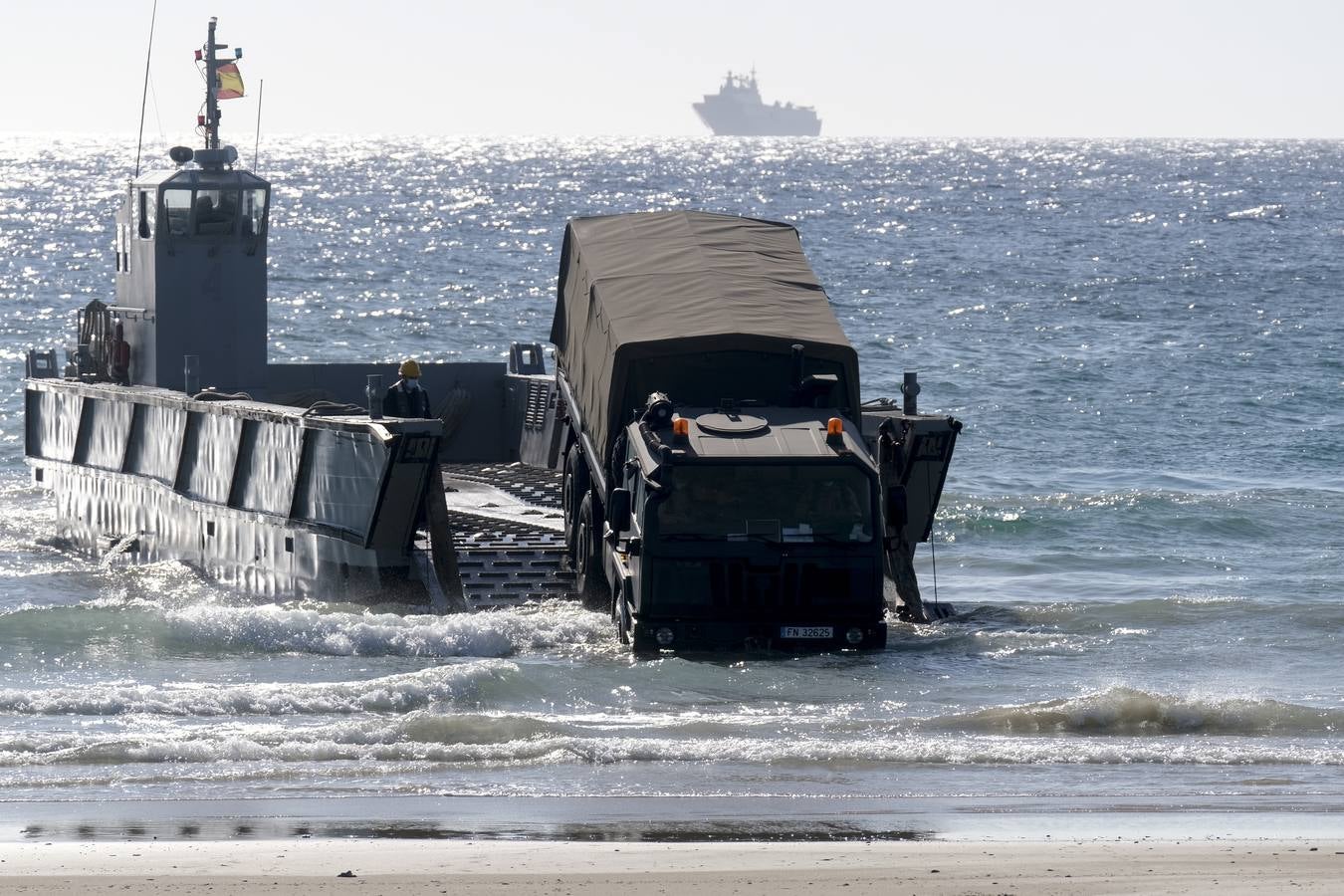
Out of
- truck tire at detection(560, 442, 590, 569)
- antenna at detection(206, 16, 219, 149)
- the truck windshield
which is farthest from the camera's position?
antenna at detection(206, 16, 219, 149)

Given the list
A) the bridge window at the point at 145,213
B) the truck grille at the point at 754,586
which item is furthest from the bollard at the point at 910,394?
the bridge window at the point at 145,213

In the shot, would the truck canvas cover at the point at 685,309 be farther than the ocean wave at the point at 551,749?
Yes

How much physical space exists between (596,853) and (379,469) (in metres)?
7.31

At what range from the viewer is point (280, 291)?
197 feet

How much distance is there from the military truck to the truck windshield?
11 millimetres

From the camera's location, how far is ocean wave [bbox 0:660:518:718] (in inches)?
580

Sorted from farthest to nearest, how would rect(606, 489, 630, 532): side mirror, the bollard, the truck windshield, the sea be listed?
the bollard → rect(606, 489, 630, 532): side mirror → the truck windshield → the sea

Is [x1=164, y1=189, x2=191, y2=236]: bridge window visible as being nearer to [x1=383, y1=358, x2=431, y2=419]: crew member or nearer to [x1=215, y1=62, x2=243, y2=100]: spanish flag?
[x1=215, y1=62, x2=243, y2=100]: spanish flag

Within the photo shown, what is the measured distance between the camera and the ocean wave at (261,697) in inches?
580

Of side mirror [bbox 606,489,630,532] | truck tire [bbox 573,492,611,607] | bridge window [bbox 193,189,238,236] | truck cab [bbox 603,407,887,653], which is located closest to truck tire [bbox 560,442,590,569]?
truck tire [bbox 573,492,611,607]

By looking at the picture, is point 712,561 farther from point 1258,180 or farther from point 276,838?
point 1258,180

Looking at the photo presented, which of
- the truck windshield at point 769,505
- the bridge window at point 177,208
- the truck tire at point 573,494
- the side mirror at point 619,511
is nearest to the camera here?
the truck windshield at point 769,505

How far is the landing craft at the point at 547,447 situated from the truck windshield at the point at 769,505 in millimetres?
18

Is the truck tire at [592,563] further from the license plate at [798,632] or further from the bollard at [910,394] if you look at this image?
the bollard at [910,394]
